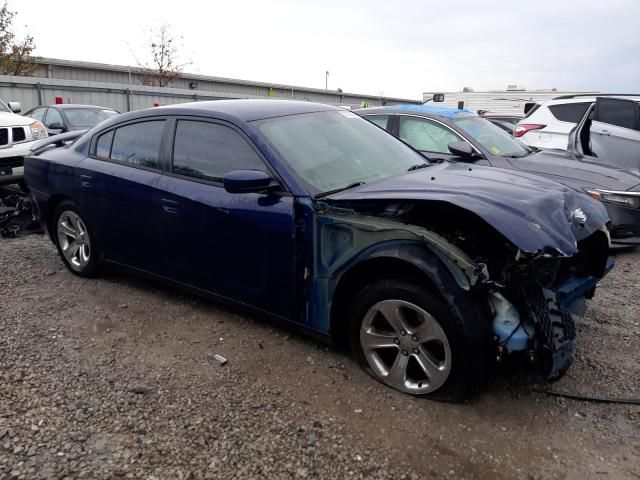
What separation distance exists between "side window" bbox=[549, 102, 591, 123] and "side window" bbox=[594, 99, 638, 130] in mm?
218

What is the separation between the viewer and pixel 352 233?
9.72 ft

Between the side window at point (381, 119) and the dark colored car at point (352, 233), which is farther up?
the side window at point (381, 119)

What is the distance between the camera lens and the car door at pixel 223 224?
323cm

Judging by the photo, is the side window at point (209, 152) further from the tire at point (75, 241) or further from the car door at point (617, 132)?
the car door at point (617, 132)

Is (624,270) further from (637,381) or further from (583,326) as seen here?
(637,381)

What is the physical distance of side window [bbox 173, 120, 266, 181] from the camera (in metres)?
3.46

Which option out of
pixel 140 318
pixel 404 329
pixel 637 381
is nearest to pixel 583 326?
pixel 637 381

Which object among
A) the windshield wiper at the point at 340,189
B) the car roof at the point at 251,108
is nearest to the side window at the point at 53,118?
the car roof at the point at 251,108

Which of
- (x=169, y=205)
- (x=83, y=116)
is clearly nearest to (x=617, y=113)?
(x=169, y=205)

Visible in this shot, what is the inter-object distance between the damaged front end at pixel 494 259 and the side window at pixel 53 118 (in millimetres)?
9843

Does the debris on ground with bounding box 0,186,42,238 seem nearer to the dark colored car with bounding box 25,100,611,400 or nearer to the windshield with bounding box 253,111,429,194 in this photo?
the dark colored car with bounding box 25,100,611,400

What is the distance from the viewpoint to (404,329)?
2855 mm

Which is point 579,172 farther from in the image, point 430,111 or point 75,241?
point 75,241

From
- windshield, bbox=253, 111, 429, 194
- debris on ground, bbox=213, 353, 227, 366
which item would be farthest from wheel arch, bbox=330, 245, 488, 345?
debris on ground, bbox=213, 353, 227, 366
